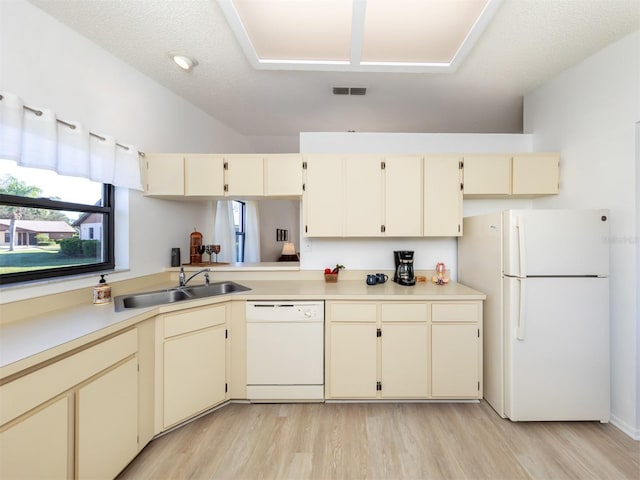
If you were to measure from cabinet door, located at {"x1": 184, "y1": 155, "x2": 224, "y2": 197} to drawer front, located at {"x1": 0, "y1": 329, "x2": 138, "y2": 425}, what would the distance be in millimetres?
1344

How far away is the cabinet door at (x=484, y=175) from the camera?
2553 mm

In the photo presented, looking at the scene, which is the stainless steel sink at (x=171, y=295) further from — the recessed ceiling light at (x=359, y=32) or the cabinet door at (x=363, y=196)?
the recessed ceiling light at (x=359, y=32)

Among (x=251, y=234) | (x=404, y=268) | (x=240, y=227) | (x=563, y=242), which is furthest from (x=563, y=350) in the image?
(x=240, y=227)

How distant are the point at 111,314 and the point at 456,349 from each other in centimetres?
239

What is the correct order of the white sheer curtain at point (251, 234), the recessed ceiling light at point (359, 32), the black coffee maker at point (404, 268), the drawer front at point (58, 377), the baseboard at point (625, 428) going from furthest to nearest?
the white sheer curtain at point (251, 234) → the black coffee maker at point (404, 268) → the baseboard at point (625, 428) → the recessed ceiling light at point (359, 32) → the drawer front at point (58, 377)


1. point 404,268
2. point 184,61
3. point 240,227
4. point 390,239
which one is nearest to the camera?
point 184,61

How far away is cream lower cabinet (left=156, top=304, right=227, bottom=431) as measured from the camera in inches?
74.1

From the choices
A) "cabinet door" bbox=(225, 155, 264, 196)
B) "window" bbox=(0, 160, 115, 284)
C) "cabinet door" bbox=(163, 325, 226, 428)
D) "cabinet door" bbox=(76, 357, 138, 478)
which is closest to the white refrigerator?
"cabinet door" bbox=(225, 155, 264, 196)

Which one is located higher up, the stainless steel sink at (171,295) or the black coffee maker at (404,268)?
the black coffee maker at (404,268)

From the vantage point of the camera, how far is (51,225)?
1.82 metres

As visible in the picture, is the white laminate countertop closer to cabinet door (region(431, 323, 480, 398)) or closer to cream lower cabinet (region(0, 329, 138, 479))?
cream lower cabinet (region(0, 329, 138, 479))

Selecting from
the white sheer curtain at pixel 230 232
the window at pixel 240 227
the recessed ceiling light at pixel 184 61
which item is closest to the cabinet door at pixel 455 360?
the recessed ceiling light at pixel 184 61

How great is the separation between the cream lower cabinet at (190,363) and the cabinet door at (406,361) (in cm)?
127

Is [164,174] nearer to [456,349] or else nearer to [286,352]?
[286,352]
